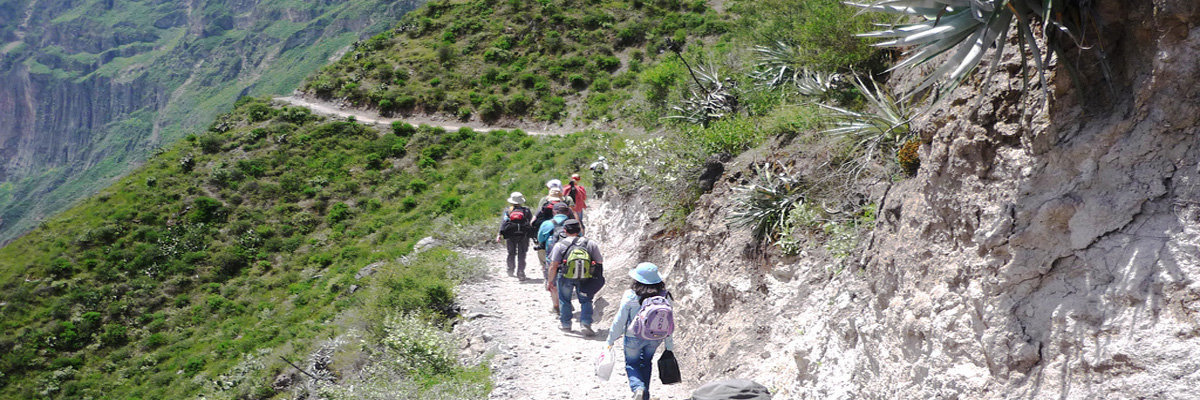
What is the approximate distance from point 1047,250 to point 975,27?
1328mm

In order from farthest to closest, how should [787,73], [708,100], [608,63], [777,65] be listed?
[608,63], [708,100], [777,65], [787,73]

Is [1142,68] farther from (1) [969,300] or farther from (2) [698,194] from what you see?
(2) [698,194]

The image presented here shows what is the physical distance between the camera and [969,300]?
3.87m

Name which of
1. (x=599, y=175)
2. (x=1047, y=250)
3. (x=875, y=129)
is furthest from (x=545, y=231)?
(x=1047, y=250)

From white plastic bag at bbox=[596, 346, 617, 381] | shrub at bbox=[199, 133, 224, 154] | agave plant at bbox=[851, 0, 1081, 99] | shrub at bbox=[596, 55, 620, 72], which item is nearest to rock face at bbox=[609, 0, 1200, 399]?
agave plant at bbox=[851, 0, 1081, 99]

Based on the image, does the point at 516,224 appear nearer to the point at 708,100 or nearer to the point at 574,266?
the point at 574,266

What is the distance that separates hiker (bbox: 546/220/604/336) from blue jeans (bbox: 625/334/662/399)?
2221 mm

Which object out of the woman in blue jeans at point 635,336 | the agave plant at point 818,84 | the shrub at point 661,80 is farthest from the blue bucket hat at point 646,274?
the shrub at point 661,80

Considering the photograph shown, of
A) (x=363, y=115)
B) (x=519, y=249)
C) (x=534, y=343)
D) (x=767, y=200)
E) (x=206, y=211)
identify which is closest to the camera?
(x=767, y=200)

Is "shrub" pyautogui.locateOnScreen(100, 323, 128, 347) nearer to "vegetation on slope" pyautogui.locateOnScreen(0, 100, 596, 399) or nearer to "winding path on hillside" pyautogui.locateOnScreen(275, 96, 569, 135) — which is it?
"vegetation on slope" pyautogui.locateOnScreen(0, 100, 596, 399)

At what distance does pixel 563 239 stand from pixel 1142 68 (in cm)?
588

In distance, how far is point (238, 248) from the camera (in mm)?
27531

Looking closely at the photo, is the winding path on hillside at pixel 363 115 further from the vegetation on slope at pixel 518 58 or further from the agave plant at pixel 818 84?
the agave plant at pixel 818 84

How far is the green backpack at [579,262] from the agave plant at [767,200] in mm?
1716
